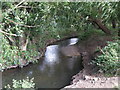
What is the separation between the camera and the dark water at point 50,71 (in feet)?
18.8

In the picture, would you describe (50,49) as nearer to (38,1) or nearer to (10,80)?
(10,80)

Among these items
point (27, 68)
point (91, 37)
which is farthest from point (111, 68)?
point (91, 37)

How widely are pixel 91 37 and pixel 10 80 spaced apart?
5124mm

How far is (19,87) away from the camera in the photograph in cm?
446

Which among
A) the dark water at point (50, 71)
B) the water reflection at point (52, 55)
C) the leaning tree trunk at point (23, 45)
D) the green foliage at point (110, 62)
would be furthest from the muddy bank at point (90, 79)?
the leaning tree trunk at point (23, 45)

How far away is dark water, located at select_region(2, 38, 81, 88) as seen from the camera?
226 inches

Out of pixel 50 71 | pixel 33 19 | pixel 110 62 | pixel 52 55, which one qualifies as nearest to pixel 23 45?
pixel 50 71

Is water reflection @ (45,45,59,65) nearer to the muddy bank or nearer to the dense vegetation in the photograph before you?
the dense vegetation

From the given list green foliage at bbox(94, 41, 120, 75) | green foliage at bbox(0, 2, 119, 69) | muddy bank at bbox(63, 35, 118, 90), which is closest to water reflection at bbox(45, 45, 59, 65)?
green foliage at bbox(0, 2, 119, 69)

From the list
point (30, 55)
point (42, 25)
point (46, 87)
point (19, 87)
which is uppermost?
point (42, 25)

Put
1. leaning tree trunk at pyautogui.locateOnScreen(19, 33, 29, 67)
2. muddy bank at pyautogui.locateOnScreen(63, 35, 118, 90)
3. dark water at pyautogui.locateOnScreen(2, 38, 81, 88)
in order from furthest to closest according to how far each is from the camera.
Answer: leaning tree trunk at pyautogui.locateOnScreen(19, 33, 29, 67)
dark water at pyautogui.locateOnScreen(2, 38, 81, 88)
muddy bank at pyautogui.locateOnScreen(63, 35, 118, 90)

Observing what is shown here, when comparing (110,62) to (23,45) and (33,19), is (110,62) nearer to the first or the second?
(33,19)

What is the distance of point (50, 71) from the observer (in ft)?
21.6

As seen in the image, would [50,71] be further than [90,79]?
Yes
